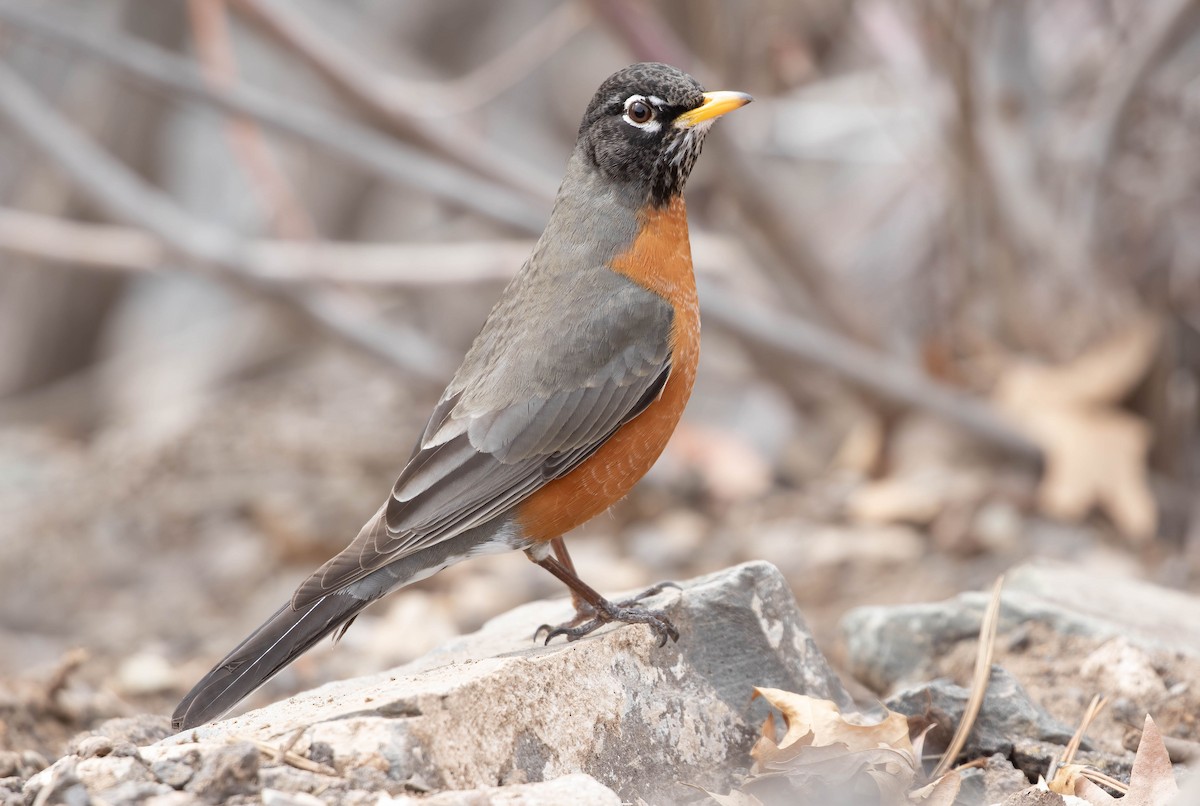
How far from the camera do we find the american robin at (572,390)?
3.40 m

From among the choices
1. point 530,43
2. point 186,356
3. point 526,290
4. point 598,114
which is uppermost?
point 186,356

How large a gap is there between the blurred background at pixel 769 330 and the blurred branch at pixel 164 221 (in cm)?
2

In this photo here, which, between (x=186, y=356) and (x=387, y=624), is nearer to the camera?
(x=387, y=624)

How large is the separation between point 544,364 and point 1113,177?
3816mm

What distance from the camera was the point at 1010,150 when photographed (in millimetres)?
6449

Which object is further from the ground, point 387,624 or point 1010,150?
point 1010,150

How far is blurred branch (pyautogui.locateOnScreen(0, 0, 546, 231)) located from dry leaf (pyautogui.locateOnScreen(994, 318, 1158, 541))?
2.33m

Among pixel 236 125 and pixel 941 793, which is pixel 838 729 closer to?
pixel 941 793

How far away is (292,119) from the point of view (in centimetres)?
604

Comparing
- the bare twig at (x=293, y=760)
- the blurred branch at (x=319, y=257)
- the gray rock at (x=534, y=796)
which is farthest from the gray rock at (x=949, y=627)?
the blurred branch at (x=319, y=257)

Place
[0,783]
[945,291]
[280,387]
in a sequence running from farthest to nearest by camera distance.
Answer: [280,387] < [945,291] < [0,783]

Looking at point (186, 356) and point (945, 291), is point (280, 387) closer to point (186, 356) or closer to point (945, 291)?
point (186, 356)

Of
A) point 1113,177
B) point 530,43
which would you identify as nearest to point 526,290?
point 530,43

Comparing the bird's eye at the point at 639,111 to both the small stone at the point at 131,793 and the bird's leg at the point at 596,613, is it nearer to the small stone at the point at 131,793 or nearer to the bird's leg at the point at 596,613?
Answer: the bird's leg at the point at 596,613
